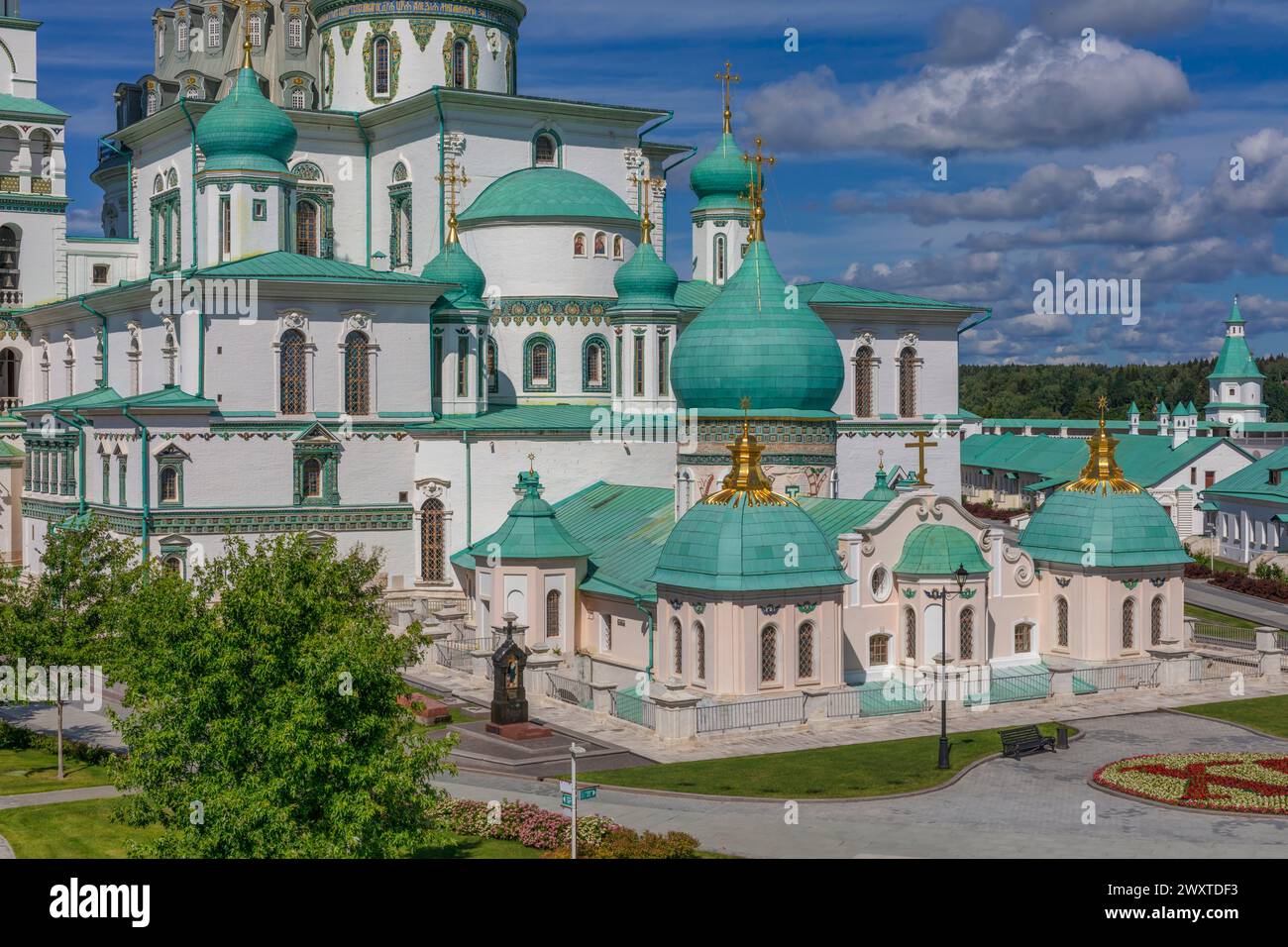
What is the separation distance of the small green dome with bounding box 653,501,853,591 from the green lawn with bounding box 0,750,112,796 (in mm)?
11353

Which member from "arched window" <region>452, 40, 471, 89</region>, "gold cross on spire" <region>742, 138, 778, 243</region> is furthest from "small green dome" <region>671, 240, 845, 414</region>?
"arched window" <region>452, 40, 471, 89</region>

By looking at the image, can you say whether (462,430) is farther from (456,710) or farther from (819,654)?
(819,654)

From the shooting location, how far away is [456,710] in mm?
34875

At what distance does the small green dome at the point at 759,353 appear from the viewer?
37594 millimetres

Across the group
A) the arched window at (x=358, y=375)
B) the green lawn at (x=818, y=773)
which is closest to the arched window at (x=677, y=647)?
the green lawn at (x=818, y=773)

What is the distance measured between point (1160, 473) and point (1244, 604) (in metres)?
23.8

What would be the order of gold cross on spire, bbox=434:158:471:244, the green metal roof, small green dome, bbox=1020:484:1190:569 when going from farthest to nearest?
the green metal roof → gold cross on spire, bbox=434:158:471:244 → small green dome, bbox=1020:484:1190:569

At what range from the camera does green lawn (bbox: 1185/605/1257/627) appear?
48094 mm

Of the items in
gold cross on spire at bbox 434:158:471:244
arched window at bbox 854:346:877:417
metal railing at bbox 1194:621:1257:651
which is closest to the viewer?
metal railing at bbox 1194:621:1257:651

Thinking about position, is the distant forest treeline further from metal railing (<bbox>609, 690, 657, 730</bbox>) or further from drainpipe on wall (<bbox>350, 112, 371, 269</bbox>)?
metal railing (<bbox>609, 690, 657, 730</bbox>)

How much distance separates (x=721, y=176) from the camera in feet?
179

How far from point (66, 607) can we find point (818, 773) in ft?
45.2
